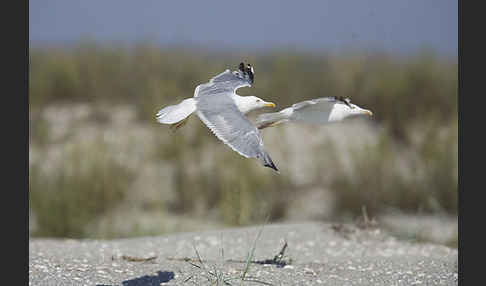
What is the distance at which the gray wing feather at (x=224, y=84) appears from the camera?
296 centimetres

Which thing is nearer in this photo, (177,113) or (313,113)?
(177,113)

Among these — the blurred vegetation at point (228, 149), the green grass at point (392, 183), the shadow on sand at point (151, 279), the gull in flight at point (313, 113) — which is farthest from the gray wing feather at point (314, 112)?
the green grass at point (392, 183)

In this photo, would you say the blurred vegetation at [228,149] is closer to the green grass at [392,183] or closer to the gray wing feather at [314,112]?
the green grass at [392,183]

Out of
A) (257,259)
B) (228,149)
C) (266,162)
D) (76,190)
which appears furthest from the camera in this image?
(228,149)

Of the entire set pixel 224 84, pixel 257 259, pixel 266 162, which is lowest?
pixel 257 259

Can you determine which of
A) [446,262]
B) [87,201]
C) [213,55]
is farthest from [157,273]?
[213,55]

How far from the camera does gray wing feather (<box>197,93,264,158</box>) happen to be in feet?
7.93

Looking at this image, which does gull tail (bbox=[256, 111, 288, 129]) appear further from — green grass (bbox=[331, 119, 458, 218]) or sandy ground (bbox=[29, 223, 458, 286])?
green grass (bbox=[331, 119, 458, 218])

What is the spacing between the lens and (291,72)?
8.38 meters

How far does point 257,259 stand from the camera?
12.3 feet

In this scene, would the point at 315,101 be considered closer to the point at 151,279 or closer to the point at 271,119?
the point at 271,119

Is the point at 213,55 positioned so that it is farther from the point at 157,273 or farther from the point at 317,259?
the point at 157,273

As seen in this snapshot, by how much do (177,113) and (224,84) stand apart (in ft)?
1.51

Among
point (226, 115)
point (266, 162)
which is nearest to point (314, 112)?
point (226, 115)
